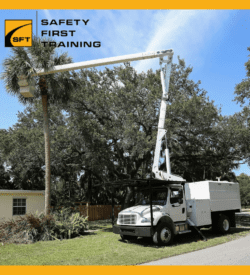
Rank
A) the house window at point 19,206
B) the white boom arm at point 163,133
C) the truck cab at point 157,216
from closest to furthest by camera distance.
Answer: the truck cab at point 157,216 < the white boom arm at point 163,133 < the house window at point 19,206

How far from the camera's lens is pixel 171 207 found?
1101 centimetres

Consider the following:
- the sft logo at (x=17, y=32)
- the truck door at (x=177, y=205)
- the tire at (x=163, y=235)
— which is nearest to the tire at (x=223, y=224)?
the truck door at (x=177, y=205)

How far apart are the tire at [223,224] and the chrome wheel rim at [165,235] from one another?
12.5 ft

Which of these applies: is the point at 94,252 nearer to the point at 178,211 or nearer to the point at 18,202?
the point at 178,211

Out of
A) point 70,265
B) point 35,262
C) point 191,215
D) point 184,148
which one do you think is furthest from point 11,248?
point 184,148

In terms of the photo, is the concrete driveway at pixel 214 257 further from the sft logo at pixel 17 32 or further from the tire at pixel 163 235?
the sft logo at pixel 17 32

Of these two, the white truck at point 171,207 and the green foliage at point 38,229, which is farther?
the green foliage at point 38,229

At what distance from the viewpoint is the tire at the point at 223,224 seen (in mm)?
12891

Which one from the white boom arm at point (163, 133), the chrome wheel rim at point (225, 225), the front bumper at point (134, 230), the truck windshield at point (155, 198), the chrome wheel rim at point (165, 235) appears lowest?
the chrome wheel rim at point (225, 225)

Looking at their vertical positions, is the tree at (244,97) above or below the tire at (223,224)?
above

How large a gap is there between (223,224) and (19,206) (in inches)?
512

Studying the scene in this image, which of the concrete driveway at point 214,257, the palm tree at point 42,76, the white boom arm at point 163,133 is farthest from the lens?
the palm tree at point 42,76

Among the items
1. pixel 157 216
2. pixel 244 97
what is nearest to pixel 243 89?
pixel 244 97

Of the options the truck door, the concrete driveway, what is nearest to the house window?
the truck door
